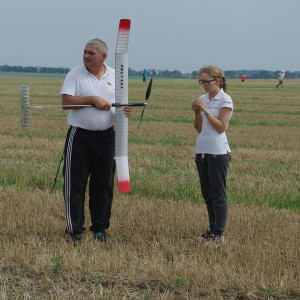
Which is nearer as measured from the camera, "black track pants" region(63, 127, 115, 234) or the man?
the man

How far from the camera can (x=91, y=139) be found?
18.1 feet

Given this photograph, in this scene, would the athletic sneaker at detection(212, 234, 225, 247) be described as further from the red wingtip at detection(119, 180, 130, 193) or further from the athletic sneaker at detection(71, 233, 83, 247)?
the athletic sneaker at detection(71, 233, 83, 247)

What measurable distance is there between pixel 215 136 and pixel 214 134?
22 millimetres

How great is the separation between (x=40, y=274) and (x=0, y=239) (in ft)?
4.11

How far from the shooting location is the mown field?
4.32m

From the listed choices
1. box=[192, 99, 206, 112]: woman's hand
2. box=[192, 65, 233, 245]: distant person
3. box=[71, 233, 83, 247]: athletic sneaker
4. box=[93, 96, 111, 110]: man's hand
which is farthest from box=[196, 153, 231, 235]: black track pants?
box=[71, 233, 83, 247]: athletic sneaker

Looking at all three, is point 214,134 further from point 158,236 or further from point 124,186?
point 158,236

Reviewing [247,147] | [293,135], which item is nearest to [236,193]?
[247,147]

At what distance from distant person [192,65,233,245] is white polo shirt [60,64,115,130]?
2.86 ft

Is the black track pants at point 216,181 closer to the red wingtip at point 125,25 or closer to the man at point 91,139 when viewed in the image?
the man at point 91,139

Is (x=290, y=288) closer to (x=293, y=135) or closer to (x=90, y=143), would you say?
(x=90, y=143)

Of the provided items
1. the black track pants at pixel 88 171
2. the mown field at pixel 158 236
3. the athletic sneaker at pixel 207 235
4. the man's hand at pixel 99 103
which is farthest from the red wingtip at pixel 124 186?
the athletic sneaker at pixel 207 235

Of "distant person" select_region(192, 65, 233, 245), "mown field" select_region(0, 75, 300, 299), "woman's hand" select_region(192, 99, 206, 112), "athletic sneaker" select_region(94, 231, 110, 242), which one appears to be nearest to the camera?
"mown field" select_region(0, 75, 300, 299)

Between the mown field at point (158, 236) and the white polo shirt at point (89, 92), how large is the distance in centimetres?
120
